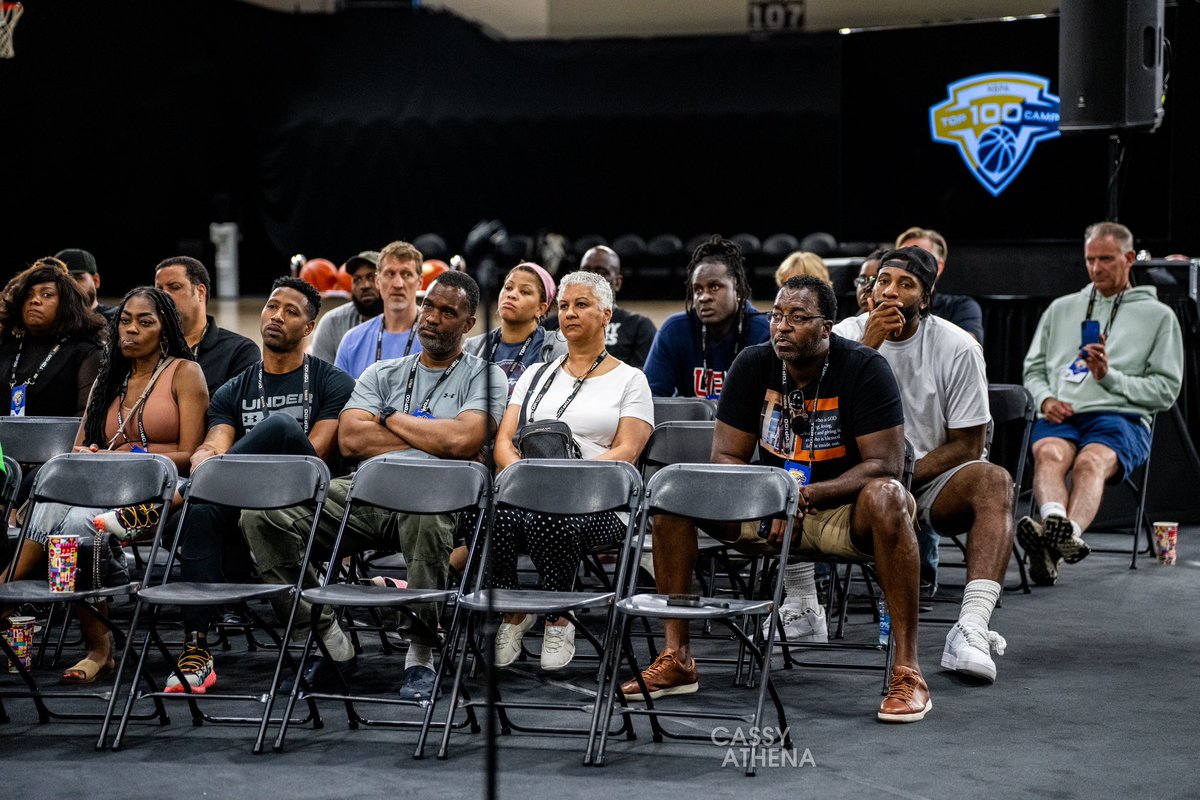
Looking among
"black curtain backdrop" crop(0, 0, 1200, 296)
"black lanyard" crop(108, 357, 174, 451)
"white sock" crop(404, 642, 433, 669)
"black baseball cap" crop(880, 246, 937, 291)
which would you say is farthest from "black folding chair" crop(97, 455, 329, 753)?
"black curtain backdrop" crop(0, 0, 1200, 296)

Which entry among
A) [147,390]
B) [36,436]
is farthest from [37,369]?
[147,390]

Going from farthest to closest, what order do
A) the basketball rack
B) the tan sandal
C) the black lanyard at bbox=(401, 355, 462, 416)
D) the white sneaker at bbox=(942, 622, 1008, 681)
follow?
the basketball rack < the black lanyard at bbox=(401, 355, 462, 416) < the tan sandal < the white sneaker at bbox=(942, 622, 1008, 681)


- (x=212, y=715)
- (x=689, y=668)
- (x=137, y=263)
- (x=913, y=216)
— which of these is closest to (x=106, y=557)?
(x=212, y=715)

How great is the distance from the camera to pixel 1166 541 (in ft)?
20.2

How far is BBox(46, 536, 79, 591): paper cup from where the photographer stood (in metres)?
4.07

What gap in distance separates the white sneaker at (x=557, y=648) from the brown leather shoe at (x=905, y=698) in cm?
104

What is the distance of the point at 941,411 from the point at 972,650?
3.09ft

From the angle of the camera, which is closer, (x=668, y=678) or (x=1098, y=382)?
(x=668, y=678)

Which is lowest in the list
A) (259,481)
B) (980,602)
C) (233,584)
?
(980,602)

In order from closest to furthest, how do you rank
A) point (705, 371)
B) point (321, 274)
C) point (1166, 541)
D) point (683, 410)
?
1. point (683, 410)
2. point (705, 371)
3. point (1166, 541)
4. point (321, 274)

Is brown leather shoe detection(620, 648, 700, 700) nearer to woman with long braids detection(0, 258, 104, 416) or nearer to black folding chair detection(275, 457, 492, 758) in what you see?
black folding chair detection(275, 457, 492, 758)

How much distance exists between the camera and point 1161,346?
611 centimetres

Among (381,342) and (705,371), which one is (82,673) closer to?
(381,342)

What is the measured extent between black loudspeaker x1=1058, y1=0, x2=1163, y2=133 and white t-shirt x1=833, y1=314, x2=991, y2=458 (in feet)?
8.96
